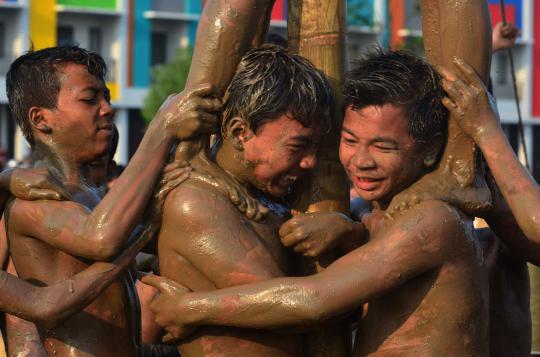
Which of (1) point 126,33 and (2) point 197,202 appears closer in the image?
(2) point 197,202

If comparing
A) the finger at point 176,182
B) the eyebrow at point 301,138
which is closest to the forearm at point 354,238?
the eyebrow at point 301,138

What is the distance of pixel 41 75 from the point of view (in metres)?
5.10

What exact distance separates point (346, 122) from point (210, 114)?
1.64 ft

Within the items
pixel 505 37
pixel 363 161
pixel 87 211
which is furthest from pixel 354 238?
pixel 505 37

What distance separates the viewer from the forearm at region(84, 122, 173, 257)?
437 cm

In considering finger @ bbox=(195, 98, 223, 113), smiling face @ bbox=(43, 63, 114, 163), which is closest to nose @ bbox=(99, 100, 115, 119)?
smiling face @ bbox=(43, 63, 114, 163)

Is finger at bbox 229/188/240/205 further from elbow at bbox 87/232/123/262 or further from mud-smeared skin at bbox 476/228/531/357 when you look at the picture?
mud-smeared skin at bbox 476/228/531/357

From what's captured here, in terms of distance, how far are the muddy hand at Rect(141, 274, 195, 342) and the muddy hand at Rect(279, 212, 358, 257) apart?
42cm

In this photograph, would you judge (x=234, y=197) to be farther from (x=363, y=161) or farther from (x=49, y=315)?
(x=49, y=315)

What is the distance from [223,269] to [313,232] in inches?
13.8

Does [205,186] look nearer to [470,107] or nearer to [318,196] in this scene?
[318,196]

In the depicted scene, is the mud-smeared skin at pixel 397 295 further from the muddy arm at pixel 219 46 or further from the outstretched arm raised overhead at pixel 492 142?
the muddy arm at pixel 219 46

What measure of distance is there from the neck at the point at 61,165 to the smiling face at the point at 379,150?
1183 millimetres

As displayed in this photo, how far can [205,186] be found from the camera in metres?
4.43
